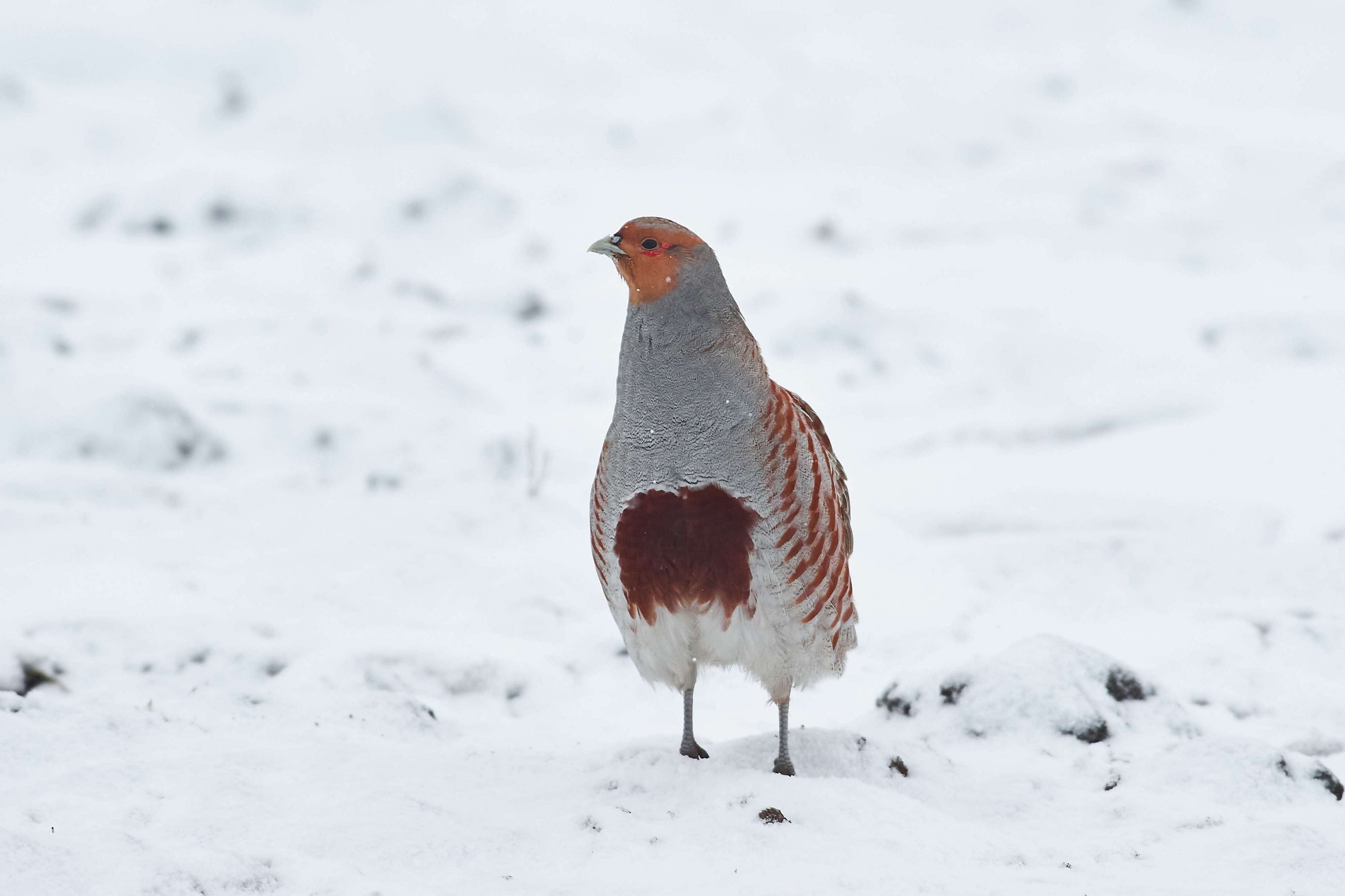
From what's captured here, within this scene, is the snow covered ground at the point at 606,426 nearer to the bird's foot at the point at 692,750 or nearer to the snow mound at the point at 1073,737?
the snow mound at the point at 1073,737

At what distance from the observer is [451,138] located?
12062 mm

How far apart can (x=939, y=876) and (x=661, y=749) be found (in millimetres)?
1022

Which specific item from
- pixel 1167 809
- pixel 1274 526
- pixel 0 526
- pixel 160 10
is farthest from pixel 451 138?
pixel 1167 809

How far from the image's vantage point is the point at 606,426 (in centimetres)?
811

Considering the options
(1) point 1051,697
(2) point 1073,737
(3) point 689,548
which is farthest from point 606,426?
(3) point 689,548

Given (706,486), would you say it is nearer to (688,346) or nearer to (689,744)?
(688,346)

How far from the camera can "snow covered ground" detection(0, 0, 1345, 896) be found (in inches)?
128

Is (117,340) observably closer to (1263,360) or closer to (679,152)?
(679,152)

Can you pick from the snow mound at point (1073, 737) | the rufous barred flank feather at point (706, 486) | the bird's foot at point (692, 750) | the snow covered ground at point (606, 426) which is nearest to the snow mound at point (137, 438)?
the snow covered ground at point (606, 426)

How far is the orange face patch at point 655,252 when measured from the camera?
351 cm

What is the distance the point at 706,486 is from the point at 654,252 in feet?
2.18

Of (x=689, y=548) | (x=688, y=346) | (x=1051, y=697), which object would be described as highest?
(x=688, y=346)

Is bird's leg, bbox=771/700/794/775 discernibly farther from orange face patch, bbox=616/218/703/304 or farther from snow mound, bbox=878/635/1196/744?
orange face patch, bbox=616/218/703/304

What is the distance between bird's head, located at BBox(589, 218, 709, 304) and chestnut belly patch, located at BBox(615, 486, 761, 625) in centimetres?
57
